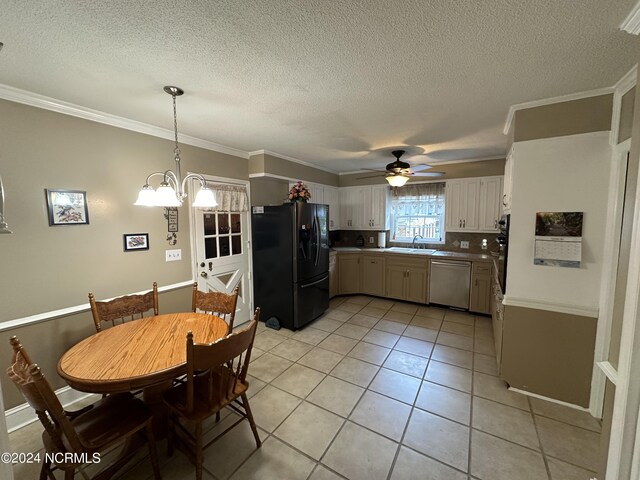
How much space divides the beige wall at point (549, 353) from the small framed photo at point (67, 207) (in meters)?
3.73

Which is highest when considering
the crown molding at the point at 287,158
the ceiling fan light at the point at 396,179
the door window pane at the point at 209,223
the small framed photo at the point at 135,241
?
the crown molding at the point at 287,158

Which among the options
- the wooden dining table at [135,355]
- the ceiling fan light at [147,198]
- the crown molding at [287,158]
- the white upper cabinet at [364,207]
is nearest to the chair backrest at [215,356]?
the wooden dining table at [135,355]

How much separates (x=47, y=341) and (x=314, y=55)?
2860 mm

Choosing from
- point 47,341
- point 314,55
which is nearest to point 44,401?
point 47,341

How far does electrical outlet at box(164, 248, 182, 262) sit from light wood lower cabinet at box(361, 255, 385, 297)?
3.07 m

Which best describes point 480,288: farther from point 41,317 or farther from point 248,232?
point 41,317

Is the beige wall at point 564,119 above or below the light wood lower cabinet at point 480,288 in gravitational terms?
above

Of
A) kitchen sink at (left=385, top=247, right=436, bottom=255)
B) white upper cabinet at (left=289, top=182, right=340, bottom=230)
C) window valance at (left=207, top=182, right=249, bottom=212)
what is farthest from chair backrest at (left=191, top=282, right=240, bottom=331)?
kitchen sink at (left=385, top=247, right=436, bottom=255)

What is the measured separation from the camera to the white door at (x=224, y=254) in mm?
3156

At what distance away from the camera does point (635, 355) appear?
3.06 ft

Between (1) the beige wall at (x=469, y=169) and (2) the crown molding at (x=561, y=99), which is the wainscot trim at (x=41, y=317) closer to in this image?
(2) the crown molding at (x=561, y=99)

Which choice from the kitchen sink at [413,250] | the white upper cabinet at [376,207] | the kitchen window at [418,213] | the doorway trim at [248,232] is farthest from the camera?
the white upper cabinet at [376,207]

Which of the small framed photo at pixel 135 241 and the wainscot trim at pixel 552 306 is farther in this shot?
the small framed photo at pixel 135 241

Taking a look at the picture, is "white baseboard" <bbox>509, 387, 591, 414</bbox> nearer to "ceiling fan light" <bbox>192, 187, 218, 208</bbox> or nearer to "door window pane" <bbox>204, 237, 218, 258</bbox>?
"ceiling fan light" <bbox>192, 187, 218, 208</bbox>
